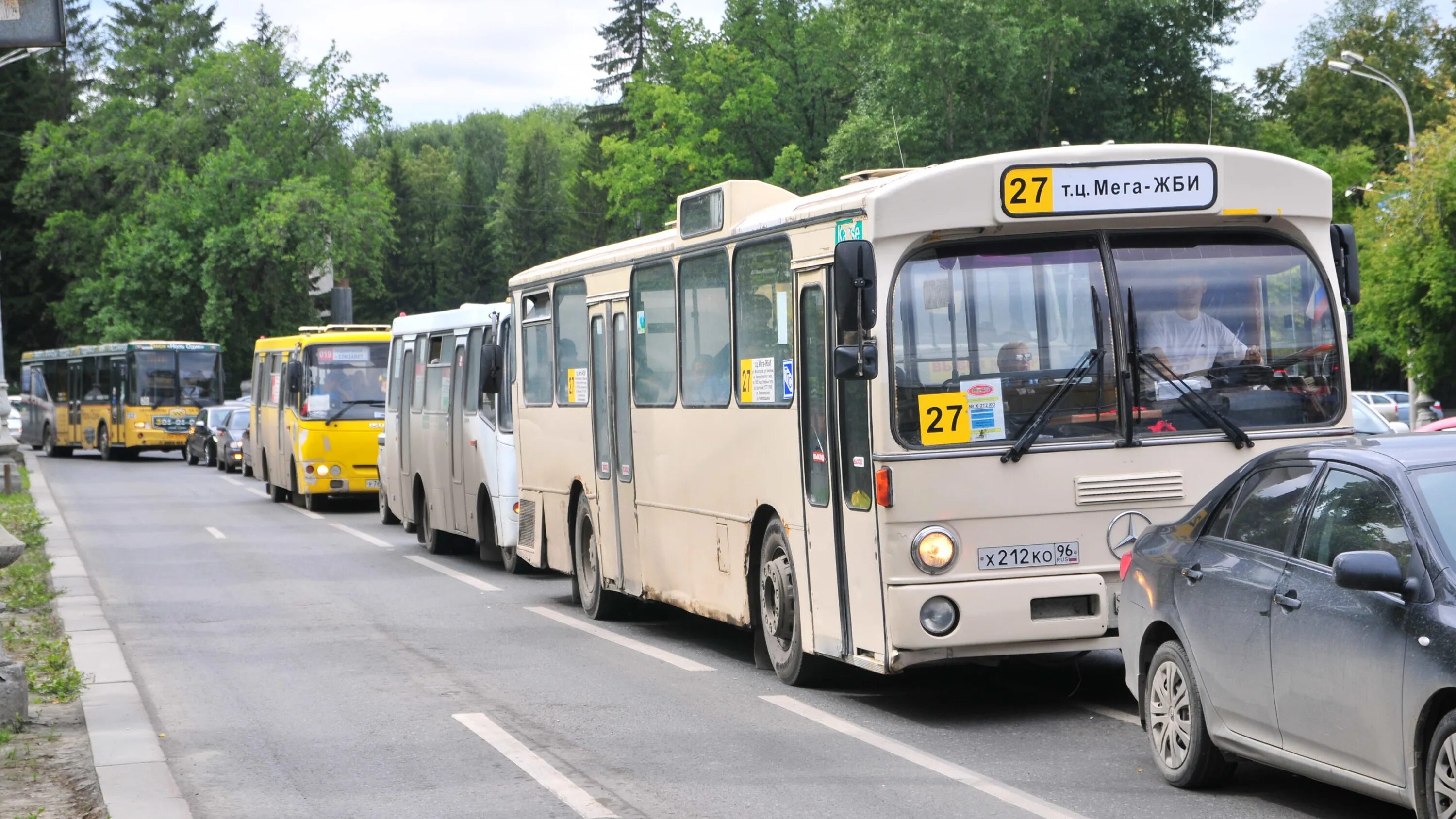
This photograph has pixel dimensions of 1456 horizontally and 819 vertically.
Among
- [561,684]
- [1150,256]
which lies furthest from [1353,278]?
[561,684]

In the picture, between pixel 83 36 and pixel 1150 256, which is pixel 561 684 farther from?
pixel 83 36

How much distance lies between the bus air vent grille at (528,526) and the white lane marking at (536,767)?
657 centimetres

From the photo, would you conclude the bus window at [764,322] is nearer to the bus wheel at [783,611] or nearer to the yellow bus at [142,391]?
the bus wheel at [783,611]

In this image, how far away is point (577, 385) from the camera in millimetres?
15102

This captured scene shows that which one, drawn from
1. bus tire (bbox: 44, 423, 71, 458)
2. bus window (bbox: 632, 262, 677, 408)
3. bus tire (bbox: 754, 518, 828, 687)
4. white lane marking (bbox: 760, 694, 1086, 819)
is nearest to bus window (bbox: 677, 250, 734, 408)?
bus window (bbox: 632, 262, 677, 408)

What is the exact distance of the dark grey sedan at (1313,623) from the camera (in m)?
5.96

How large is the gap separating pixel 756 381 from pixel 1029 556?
2.46 metres

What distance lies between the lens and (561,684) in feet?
36.9

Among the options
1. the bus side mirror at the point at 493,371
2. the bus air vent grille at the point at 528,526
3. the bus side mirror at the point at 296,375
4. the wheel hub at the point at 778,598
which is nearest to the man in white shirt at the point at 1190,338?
the wheel hub at the point at 778,598

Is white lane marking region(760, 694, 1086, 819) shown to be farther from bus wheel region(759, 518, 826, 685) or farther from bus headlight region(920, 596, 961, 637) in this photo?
bus headlight region(920, 596, 961, 637)

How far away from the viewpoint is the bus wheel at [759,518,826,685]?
1062cm

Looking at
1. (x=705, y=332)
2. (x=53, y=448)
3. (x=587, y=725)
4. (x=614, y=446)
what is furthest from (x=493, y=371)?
(x=53, y=448)

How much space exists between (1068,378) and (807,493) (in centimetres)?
176

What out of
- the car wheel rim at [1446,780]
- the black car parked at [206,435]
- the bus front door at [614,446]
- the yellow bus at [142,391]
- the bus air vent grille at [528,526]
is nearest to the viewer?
the car wheel rim at [1446,780]
